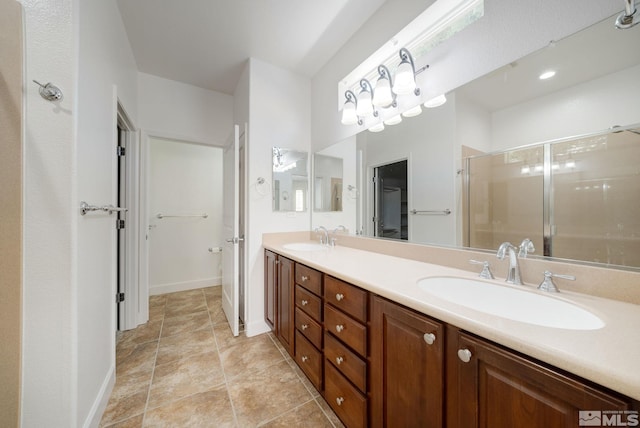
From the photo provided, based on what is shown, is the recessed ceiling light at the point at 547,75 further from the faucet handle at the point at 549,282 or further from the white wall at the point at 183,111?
the white wall at the point at 183,111

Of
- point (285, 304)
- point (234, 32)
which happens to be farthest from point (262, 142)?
point (285, 304)

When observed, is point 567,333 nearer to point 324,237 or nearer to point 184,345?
point 324,237

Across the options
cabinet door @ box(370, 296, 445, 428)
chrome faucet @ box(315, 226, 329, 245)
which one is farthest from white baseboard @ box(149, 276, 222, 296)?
cabinet door @ box(370, 296, 445, 428)

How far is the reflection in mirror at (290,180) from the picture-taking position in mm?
2283

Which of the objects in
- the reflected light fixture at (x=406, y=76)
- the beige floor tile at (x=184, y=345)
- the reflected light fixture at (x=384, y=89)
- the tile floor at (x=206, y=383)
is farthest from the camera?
the beige floor tile at (x=184, y=345)

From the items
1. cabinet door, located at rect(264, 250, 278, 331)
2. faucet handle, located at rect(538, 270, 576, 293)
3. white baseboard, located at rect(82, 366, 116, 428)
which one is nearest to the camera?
faucet handle, located at rect(538, 270, 576, 293)

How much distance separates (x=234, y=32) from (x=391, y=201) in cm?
188

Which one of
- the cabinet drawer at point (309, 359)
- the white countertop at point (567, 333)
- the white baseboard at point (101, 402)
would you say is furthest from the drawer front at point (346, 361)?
the white baseboard at point (101, 402)

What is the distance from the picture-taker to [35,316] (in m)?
0.93

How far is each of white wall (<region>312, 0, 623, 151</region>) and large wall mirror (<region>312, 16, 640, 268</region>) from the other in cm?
5

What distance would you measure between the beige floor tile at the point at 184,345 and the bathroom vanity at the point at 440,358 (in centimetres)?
107

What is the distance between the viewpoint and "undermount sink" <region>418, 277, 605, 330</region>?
74cm

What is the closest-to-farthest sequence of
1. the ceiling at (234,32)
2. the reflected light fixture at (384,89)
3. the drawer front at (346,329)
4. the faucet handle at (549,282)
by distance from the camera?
the faucet handle at (549,282), the drawer front at (346,329), the reflected light fixture at (384,89), the ceiling at (234,32)

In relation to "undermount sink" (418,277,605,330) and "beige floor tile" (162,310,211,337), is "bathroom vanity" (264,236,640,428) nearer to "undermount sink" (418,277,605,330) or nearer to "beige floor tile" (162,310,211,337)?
"undermount sink" (418,277,605,330)
